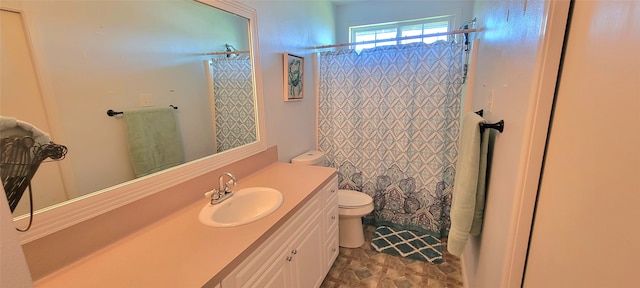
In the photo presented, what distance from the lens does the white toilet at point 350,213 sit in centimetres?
217

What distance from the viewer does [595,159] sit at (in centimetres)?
48

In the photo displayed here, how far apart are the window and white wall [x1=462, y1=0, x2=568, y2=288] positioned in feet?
5.42

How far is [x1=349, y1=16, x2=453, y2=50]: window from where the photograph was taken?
9.05ft

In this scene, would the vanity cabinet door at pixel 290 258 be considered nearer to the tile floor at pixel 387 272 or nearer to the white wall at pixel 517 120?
the tile floor at pixel 387 272

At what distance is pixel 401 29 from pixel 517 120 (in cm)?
249

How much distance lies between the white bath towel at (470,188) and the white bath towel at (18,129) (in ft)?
4.87

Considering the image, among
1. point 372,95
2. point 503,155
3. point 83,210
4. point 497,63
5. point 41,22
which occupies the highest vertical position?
point 41,22

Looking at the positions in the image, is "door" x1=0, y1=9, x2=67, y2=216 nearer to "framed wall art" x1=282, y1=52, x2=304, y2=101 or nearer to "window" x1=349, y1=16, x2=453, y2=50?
"framed wall art" x1=282, y1=52, x2=304, y2=101

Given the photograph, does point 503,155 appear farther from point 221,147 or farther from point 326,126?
point 326,126

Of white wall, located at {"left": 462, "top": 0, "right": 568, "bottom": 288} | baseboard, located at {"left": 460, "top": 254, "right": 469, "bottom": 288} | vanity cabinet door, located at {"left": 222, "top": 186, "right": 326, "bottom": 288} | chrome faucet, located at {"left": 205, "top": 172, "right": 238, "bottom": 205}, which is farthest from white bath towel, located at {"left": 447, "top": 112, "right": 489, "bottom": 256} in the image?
chrome faucet, located at {"left": 205, "top": 172, "right": 238, "bottom": 205}

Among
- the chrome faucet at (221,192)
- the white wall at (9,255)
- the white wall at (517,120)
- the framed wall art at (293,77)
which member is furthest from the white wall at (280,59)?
the white wall at (9,255)

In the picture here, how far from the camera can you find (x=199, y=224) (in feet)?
3.74

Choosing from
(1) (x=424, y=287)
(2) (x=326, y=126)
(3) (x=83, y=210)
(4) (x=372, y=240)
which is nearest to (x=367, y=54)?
(2) (x=326, y=126)

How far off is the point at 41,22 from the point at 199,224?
92 centimetres
